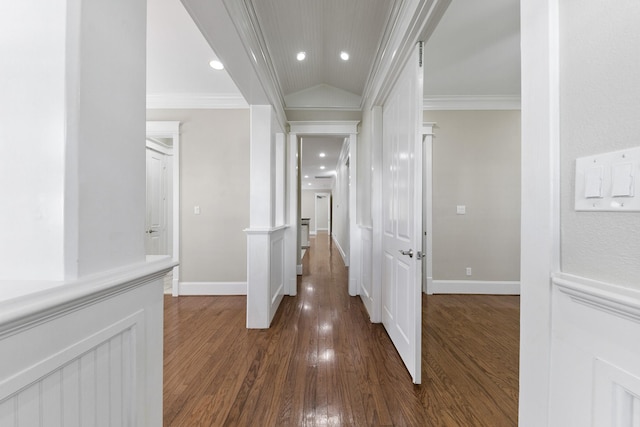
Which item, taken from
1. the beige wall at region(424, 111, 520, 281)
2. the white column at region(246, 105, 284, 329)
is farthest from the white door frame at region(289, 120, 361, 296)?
the beige wall at region(424, 111, 520, 281)

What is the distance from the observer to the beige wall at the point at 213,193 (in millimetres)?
3609

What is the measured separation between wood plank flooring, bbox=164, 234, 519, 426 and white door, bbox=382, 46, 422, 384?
243 millimetres

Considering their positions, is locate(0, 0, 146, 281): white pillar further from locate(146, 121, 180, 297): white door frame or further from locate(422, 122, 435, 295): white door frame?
locate(422, 122, 435, 295): white door frame

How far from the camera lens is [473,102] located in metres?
3.57

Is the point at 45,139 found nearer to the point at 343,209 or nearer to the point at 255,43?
the point at 255,43

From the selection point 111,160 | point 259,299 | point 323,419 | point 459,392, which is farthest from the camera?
point 259,299

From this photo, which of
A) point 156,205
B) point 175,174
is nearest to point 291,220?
point 175,174

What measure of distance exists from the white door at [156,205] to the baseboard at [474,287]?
427 cm

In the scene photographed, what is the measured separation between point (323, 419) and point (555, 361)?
1.21 m

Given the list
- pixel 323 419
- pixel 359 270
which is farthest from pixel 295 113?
pixel 323 419

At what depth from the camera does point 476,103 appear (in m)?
3.57

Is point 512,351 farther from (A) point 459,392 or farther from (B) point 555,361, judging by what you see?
(B) point 555,361

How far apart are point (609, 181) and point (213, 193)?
371 cm

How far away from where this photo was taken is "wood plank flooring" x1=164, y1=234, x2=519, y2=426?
1488mm
